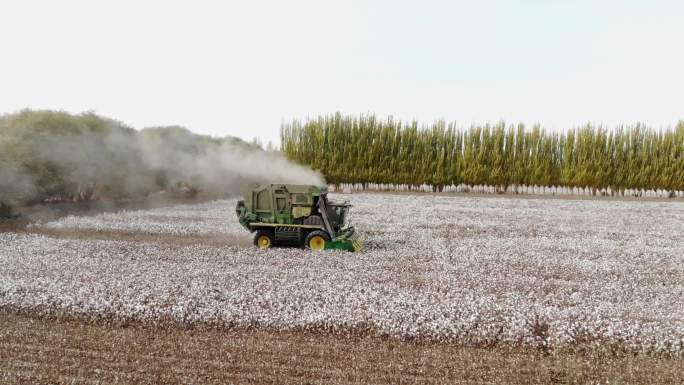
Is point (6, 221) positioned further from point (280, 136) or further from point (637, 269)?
point (280, 136)

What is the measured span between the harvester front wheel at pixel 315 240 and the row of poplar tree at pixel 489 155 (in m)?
41.2

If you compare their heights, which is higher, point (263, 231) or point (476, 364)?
point (263, 231)

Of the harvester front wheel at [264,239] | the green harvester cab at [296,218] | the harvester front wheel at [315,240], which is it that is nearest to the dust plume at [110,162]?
the green harvester cab at [296,218]

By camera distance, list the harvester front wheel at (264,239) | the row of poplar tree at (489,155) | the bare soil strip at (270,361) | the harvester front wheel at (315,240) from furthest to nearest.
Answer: the row of poplar tree at (489,155) → the harvester front wheel at (264,239) → the harvester front wheel at (315,240) → the bare soil strip at (270,361)

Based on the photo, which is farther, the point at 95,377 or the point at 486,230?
the point at 486,230

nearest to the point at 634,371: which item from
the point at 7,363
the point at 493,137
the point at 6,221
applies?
the point at 7,363

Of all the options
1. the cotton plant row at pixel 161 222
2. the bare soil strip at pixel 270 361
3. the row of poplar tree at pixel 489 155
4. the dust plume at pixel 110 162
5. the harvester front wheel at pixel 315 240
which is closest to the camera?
the bare soil strip at pixel 270 361

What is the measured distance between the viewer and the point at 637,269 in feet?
63.4

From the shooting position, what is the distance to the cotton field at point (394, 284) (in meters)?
12.6

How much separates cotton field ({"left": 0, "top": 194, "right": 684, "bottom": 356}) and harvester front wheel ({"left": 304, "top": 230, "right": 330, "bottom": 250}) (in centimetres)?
49

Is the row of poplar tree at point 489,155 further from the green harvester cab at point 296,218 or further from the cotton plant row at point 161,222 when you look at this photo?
the green harvester cab at point 296,218

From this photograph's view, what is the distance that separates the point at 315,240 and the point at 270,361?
1028cm

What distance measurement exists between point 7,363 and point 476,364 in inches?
328

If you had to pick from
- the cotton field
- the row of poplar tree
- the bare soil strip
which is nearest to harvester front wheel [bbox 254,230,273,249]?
the cotton field
